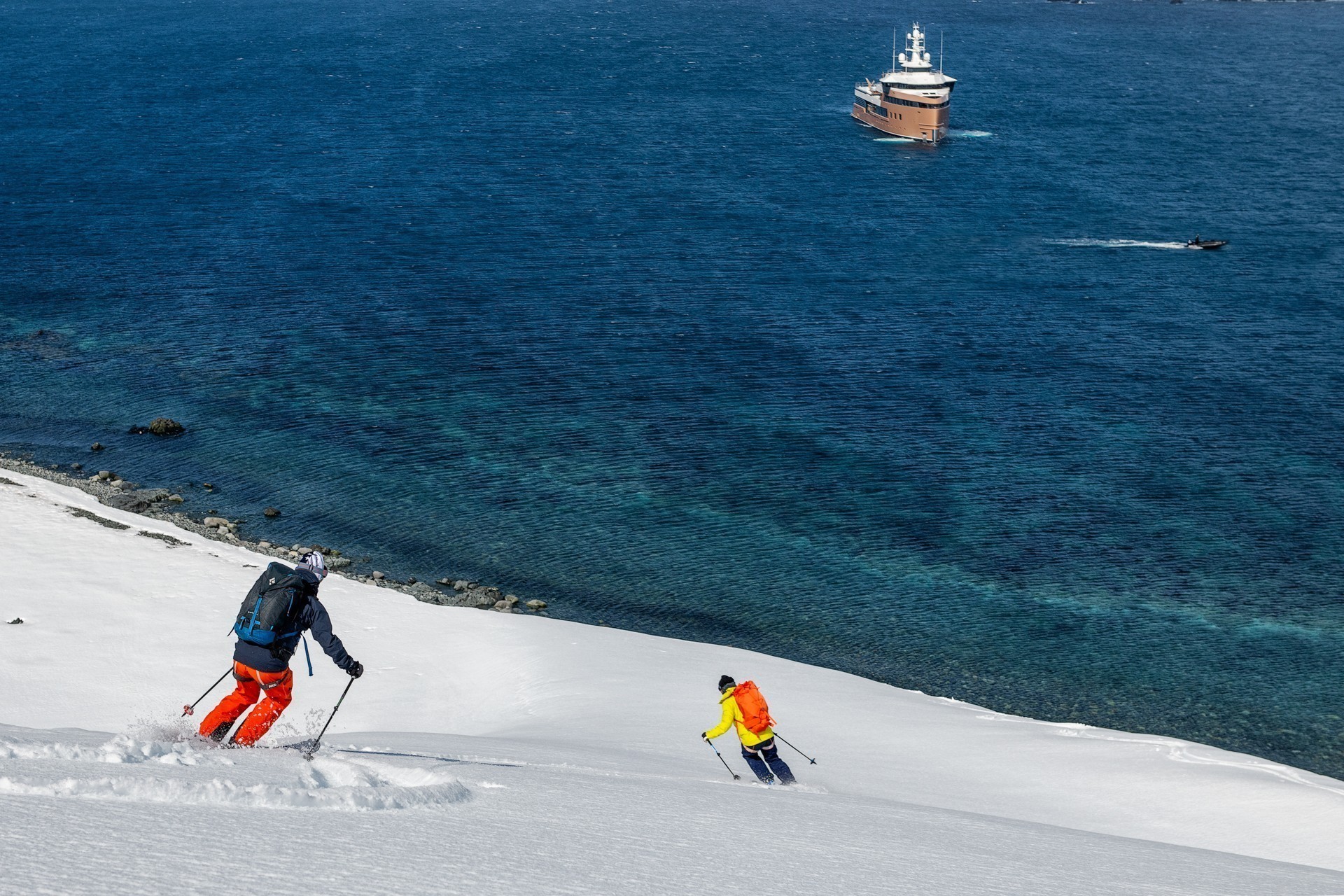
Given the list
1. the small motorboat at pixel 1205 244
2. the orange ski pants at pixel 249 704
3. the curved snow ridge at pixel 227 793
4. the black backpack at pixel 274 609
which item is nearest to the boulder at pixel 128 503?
the orange ski pants at pixel 249 704

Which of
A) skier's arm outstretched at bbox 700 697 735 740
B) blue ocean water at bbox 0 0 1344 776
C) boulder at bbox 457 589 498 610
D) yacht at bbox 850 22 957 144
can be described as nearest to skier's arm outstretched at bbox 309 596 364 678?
skier's arm outstretched at bbox 700 697 735 740

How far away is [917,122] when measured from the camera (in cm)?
10669

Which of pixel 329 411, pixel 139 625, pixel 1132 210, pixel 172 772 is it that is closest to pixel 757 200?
pixel 1132 210

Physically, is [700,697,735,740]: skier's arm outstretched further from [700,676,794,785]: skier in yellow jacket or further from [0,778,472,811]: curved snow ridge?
[0,778,472,811]: curved snow ridge

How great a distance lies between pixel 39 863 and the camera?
8.18 m

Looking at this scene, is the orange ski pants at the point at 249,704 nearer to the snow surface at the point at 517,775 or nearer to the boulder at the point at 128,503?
the snow surface at the point at 517,775

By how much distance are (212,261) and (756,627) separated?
1932 inches

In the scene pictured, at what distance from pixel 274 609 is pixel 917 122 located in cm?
9974

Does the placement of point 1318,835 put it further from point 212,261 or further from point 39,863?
point 212,261

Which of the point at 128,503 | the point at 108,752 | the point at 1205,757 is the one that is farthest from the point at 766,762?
the point at 128,503

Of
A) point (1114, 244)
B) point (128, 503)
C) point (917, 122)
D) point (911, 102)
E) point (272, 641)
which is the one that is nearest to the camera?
point (272, 641)

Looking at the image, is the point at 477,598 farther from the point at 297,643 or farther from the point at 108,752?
the point at 108,752

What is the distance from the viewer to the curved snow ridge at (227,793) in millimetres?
10320

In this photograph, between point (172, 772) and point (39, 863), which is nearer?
point (39, 863)
